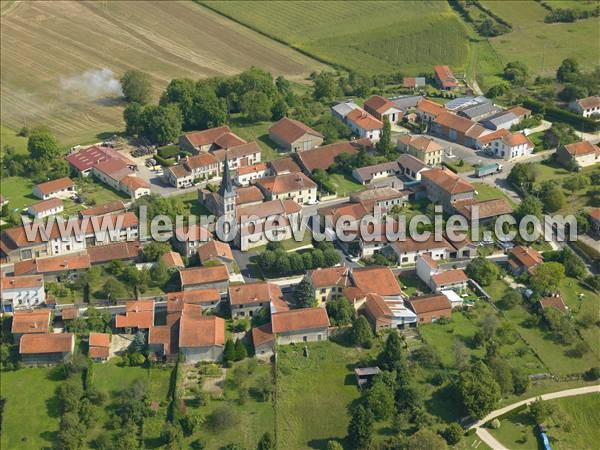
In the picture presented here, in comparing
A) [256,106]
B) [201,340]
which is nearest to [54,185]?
[256,106]

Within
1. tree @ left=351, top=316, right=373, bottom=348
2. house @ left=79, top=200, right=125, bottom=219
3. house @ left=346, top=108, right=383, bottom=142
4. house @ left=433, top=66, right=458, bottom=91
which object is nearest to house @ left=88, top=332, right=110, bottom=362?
house @ left=79, top=200, right=125, bottom=219

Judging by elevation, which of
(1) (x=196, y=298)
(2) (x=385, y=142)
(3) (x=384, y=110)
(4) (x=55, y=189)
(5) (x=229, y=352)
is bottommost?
(4) (x=55, y=189)

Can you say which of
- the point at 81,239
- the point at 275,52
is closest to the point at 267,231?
the point at 81,239

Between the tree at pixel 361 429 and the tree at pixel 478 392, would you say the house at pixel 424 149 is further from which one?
the tree at pixel 361 429

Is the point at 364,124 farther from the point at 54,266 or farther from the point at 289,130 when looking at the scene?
the point at 54,266

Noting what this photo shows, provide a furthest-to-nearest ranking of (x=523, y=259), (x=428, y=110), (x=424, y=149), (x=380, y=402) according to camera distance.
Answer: (x=428, y=110) < (x=424, y=149) < (x=523, y=259) < (x=380, y=402)
